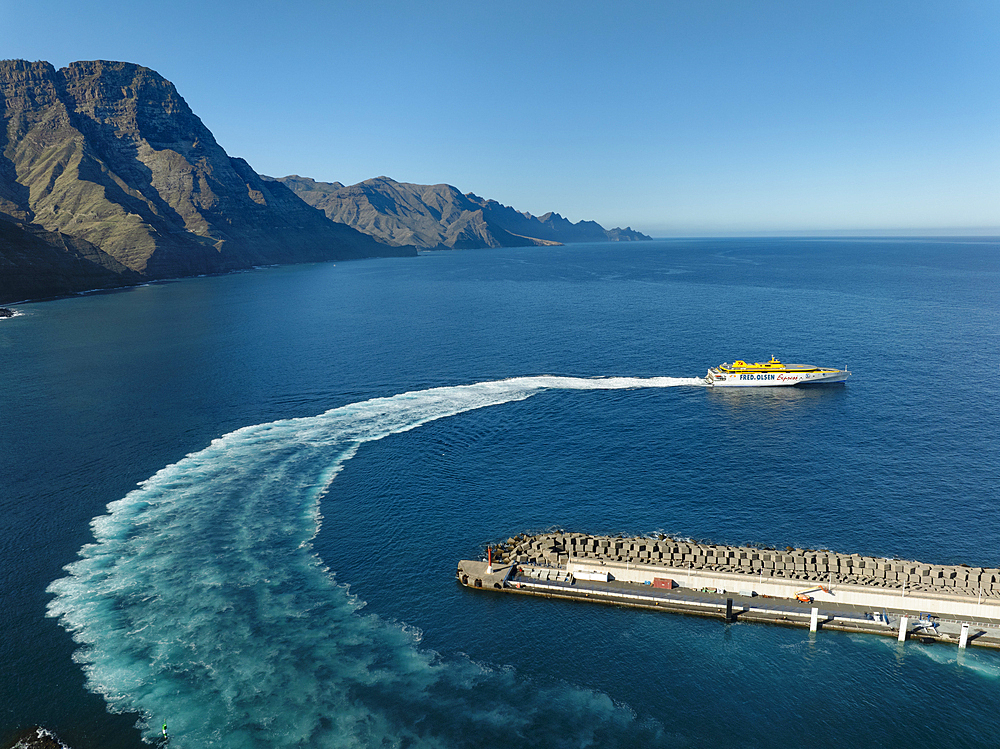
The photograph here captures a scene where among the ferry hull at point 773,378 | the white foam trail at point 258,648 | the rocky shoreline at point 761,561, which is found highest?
the ferry hull at point 773,378

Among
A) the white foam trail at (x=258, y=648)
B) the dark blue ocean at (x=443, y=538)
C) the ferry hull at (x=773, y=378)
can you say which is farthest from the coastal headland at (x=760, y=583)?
the ferry hull at (x=773, y=378)

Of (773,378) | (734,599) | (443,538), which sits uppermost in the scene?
(773,378)

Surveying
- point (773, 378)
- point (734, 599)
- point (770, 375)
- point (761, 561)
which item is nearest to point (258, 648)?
point (734, 599)

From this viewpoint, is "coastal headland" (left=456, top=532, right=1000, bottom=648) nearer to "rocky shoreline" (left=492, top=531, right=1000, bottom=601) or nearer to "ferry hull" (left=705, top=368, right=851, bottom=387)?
"rocky shoreline" (left=492, top=531, right=1000, bottom=601)

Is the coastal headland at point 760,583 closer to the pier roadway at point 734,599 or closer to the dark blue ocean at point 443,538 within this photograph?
the pier roadway at point 734,599

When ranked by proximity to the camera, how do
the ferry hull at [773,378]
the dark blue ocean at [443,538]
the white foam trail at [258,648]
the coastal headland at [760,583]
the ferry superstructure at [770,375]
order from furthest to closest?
the ferry superstructure at [770,375] → the ferry hull at [773,378] → the coastal headland at [760,583] → the dark blue ocean at [443,538] → the white foam trail at [258,648]

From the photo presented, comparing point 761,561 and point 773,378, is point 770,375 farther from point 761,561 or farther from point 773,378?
point 761,561
